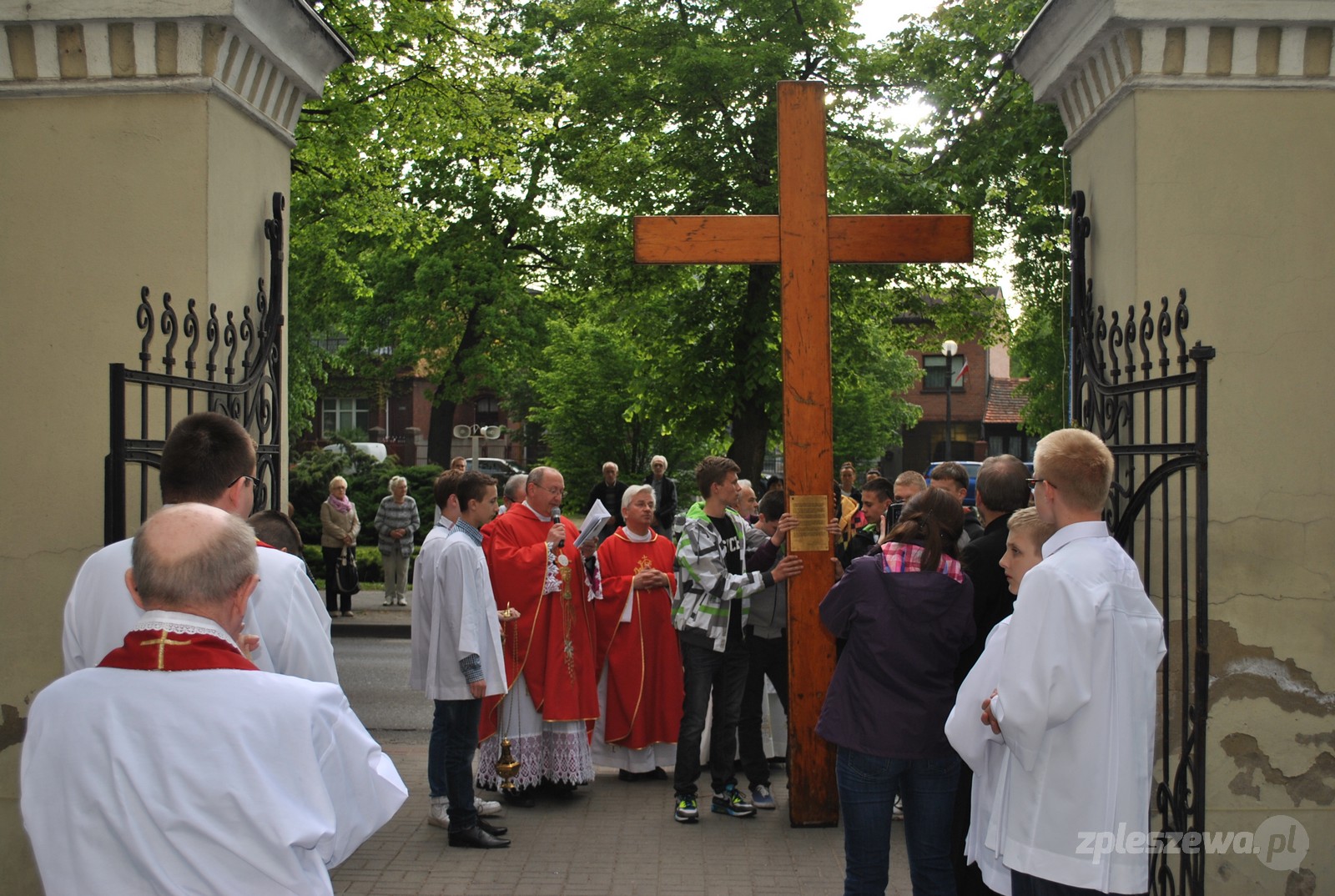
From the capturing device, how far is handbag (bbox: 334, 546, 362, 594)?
15.0 meters

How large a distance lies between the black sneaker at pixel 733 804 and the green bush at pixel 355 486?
43.3 ft

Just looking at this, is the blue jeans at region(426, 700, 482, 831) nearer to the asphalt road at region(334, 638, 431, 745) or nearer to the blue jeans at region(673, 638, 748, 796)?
the blue jeans at region(673, 638, 748, 796)

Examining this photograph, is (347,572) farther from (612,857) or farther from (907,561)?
(907,561)

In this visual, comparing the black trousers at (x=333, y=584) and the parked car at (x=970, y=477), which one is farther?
the black trousers at (x=333, y=584)

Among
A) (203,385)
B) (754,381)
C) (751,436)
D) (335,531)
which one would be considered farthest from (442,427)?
(203,385)

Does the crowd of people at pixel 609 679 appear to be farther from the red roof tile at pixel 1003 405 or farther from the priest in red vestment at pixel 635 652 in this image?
the red roof tile at pixel 1003 405

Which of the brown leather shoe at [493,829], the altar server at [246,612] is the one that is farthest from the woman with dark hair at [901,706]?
the brown leather shoe at [493,829]

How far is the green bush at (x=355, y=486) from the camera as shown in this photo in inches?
784

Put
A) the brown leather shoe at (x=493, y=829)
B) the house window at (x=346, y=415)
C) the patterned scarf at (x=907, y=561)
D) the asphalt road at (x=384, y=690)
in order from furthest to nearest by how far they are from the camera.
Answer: the house window at (x=346, y=415), the asphalt road at (x=384, y=690), the brown leather shoe at (x=493, y=829), the patterned scarf at (x=907, y=561)

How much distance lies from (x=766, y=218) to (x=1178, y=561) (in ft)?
8.68

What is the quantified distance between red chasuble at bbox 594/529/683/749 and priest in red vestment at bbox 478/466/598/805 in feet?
0.99

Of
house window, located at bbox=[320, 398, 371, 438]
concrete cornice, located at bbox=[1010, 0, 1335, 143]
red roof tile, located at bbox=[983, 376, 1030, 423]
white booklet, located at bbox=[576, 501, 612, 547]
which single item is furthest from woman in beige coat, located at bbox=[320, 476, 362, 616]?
red roof tile, located at bbox=[983, 376, 1030, 423]

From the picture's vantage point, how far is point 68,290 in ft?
16.7

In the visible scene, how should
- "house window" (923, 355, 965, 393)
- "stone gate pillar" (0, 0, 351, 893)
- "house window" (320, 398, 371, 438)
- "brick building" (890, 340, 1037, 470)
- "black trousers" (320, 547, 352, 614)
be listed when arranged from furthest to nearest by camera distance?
"house window" (320, 398, 371, 438), "house window" (923, 355, 965, 393), "brick building" (890, 340, 1037, 470), "black trousers" (320, 547, 352, 614), "stone gate pillar" (0, 0, 351, 893)
